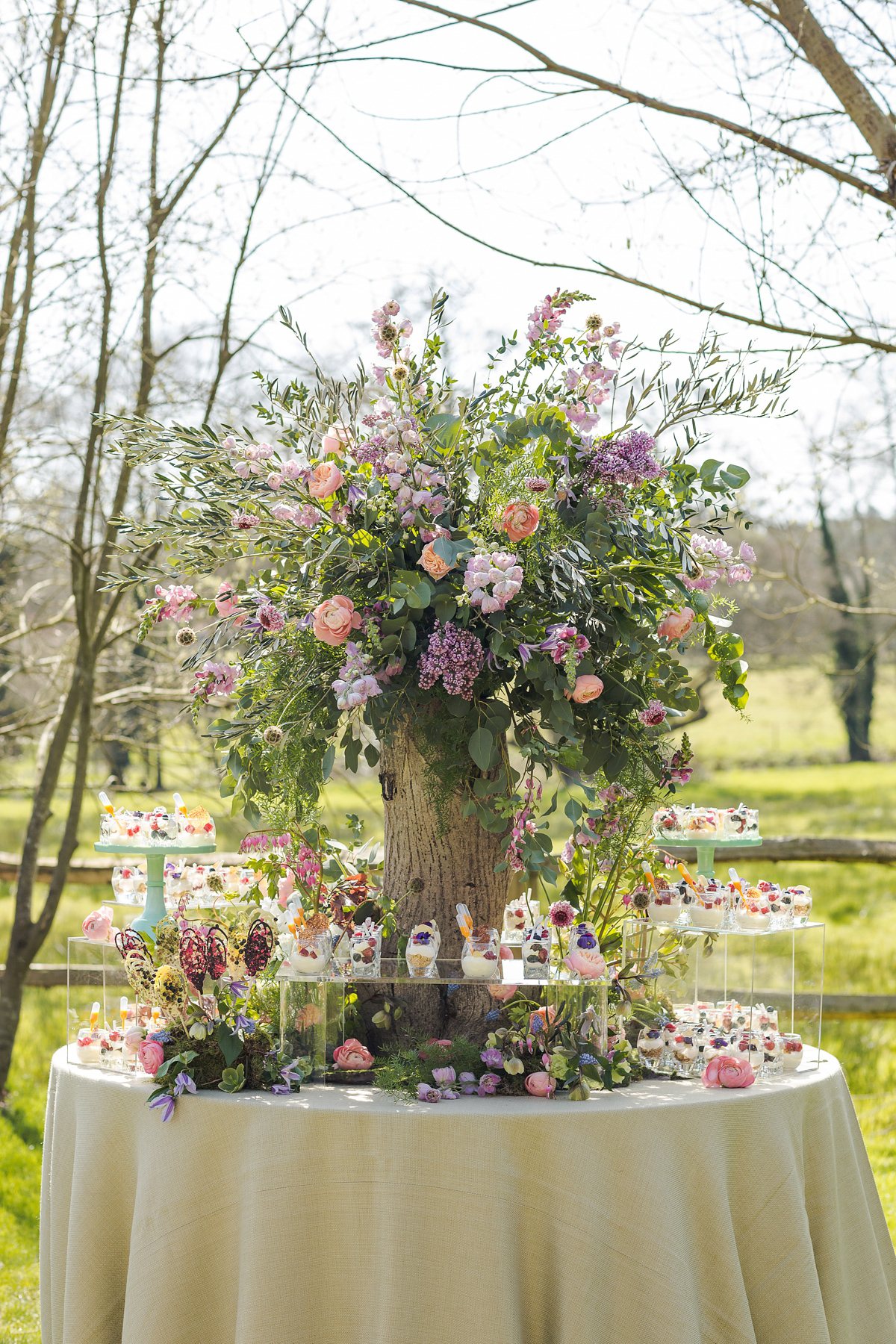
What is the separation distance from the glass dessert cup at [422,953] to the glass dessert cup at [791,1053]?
2.35ft

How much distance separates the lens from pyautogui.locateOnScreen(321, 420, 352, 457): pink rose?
2064 millimetres

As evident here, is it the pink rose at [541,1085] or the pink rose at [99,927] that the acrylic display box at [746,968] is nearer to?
the pink rose at [541,1085]

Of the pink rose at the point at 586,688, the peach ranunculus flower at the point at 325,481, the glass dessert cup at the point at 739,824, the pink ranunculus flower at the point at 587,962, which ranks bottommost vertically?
the pink ranunculus flower at the point at 587,962

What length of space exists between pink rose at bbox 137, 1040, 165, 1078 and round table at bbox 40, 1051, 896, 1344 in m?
0.04

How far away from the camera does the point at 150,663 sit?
544 cm

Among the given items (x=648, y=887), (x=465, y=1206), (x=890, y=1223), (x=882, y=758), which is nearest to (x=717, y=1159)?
(x=465, y=1206)

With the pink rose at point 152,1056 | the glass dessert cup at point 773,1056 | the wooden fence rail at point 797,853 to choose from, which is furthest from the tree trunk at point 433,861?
the wooden fence rail at point 797,853

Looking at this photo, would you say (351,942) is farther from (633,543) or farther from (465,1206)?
(633,543)

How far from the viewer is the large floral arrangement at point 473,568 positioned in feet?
6.54

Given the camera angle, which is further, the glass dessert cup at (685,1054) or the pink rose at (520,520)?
the glass dessert cup at (685,1054)

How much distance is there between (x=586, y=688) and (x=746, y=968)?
82 cm

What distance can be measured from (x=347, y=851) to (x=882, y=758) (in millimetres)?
13017

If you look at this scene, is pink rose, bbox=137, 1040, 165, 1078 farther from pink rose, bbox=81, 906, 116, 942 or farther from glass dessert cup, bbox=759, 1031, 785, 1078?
glass dessert cup, bbox=759, 1031, 785, 1078

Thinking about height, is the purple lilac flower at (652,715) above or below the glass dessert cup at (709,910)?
above
